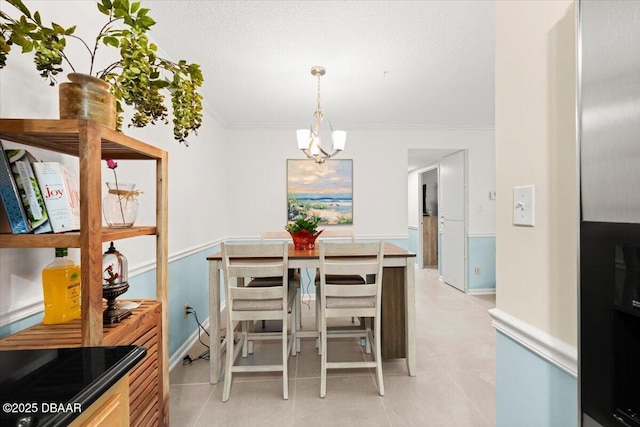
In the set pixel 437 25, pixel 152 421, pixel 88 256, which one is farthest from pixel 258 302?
pixel 437 25

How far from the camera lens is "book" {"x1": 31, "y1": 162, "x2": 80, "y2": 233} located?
2.91ft

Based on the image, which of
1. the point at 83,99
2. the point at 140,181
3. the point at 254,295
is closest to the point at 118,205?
the point at 83,99

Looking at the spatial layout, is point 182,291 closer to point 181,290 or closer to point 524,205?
point 181,290

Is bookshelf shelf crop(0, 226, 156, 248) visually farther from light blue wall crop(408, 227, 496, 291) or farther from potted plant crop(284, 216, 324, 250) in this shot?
light blue wall crop(408, 227, 496, 291)

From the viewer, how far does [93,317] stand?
2.81ft

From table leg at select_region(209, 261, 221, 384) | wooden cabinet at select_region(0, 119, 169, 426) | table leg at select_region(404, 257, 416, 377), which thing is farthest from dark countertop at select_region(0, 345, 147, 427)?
table leg at select_region(404, 257, 416, 377)

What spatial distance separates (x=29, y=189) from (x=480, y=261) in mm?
4952

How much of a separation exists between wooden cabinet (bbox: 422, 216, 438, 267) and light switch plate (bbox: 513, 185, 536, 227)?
5873 millimetres

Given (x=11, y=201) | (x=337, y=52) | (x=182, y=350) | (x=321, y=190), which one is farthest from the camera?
(x=321, y=190)

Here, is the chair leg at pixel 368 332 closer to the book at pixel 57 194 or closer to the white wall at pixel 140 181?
the white wall at pixel 140 181

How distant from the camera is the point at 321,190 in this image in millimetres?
4406

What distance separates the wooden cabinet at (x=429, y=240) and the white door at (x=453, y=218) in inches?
49.5

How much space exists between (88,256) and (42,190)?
249 millimetres

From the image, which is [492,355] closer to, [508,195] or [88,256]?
[508,195]
